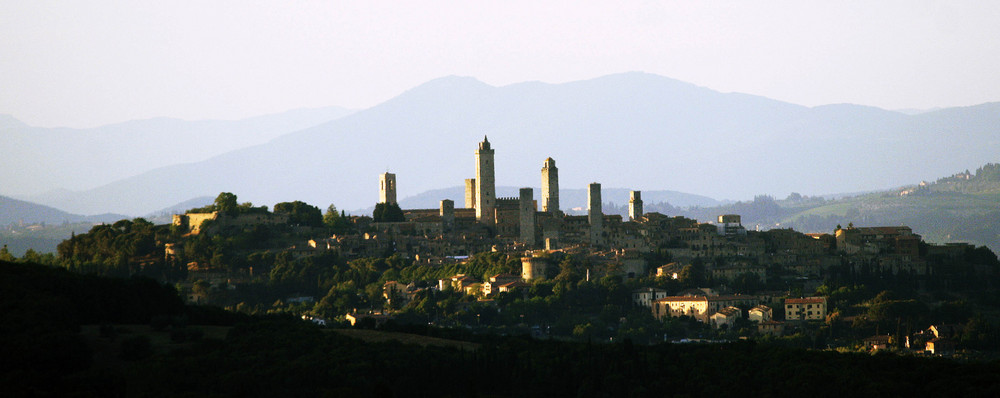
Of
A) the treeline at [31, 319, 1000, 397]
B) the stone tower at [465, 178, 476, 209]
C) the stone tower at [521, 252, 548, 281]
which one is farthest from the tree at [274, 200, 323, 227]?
the treeline at [31, 319, 1000, 397]

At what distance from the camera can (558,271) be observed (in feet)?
240

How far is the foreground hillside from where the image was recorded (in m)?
40.8

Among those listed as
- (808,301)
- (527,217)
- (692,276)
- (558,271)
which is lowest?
(808,301)

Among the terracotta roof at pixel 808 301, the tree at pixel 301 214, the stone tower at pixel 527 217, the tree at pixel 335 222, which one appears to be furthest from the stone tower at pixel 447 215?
the terracotta roof at pixel 808 301

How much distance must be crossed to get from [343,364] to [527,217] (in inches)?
1437

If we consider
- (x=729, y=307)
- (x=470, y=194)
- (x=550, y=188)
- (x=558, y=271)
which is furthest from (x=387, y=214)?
(x=729, y=307)

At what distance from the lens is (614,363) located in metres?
47.9

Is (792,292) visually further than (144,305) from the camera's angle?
Yes

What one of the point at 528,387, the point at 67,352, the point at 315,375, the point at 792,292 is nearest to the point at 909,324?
the point at 792,292

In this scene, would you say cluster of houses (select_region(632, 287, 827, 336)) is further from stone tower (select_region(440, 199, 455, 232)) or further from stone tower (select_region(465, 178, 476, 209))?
stone tower (select_region(465, 178, 476, 209))

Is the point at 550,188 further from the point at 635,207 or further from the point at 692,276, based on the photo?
the point at 692,276

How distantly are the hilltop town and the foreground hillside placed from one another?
13.3 m

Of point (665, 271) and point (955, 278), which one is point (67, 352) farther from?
point (955, 278)

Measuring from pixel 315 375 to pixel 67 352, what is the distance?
6875 millimetres
